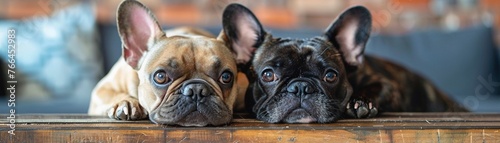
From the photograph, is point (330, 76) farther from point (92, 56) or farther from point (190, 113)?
point (92, 56)

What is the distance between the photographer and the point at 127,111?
5.83 ft

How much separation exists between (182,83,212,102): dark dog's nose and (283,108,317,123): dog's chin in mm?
237

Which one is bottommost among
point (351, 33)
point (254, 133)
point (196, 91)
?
point (254, 133)

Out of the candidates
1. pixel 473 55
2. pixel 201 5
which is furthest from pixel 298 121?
pixel 201 5

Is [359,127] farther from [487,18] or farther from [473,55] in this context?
[487,18]

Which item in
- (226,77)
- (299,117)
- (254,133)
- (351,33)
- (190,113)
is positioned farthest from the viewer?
(351,33)

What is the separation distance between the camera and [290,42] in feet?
6.66

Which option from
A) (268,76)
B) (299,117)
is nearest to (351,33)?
(268,76)

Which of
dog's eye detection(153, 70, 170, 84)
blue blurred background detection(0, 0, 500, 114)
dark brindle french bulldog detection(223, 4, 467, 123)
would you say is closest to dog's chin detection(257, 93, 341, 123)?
dark brindle french bulldog detection(223, 4, 467, 123)

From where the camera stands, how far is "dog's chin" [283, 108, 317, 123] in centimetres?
175

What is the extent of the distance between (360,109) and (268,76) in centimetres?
29

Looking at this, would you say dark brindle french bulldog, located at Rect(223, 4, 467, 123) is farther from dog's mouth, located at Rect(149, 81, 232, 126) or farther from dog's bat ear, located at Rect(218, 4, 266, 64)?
dog's mouth, located at Rect(149, 81, 232, 126)

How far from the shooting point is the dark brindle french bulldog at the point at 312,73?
5.87 ft

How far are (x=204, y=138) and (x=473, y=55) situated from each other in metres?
2.79
